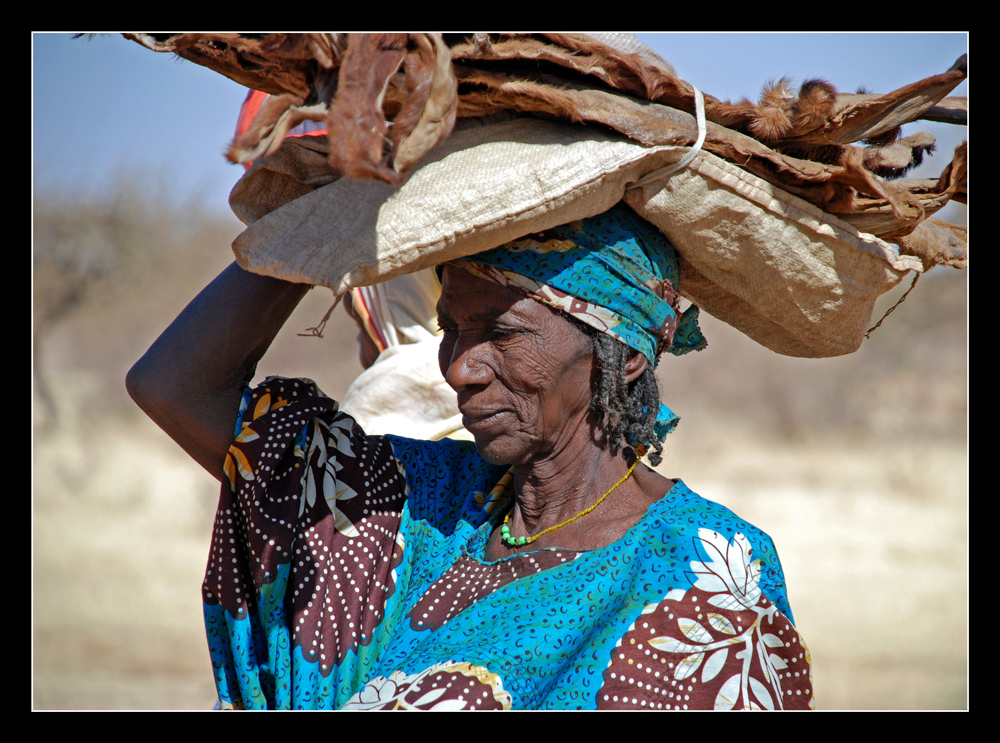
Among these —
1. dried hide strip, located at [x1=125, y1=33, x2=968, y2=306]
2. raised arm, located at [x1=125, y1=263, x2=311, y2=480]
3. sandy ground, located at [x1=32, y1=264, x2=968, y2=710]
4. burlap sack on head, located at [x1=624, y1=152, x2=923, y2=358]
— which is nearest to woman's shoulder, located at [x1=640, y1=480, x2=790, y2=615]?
burlap sack on head, located at [x1=624, y1=152, x2=923, y2=358]

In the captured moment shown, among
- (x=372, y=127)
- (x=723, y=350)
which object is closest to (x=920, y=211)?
(x=372, y=127)

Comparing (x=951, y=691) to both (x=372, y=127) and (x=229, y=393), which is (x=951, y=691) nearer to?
(x=229, y=393)

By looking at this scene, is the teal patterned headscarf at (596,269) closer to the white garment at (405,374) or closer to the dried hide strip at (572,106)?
the dried hide strip at (572,106)

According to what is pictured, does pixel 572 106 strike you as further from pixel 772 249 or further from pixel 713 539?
pixel 713 539

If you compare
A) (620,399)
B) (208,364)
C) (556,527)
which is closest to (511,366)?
(620,399)

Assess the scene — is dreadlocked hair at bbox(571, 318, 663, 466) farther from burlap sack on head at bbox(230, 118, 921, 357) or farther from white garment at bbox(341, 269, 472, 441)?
white garment at bbox(341, 269, 472, 441)

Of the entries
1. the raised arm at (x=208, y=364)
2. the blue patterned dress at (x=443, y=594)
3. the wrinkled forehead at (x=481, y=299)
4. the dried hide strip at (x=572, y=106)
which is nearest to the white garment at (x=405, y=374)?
the blue patterned dress at (x=443, y=594)

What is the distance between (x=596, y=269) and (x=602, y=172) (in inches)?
9.9

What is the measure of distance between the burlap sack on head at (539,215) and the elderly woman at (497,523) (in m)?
0.14

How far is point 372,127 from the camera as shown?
3.84 feet

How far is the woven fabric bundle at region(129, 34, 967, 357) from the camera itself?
1.45 meters

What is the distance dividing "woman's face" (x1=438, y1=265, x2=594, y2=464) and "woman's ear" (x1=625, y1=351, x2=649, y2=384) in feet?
0.24

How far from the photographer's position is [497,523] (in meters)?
1.96

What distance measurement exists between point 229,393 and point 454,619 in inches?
28.3
